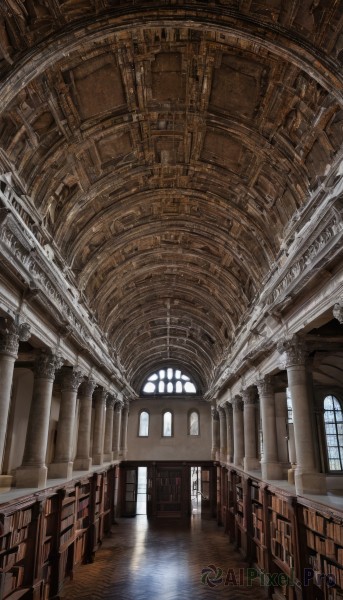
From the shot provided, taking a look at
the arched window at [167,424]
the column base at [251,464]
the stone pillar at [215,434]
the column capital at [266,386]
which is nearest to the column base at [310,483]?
the column capital at [266,386]

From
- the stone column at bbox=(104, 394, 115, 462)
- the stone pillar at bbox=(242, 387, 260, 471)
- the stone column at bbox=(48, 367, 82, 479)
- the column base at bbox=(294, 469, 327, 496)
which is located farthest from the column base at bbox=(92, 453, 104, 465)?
the column base at bbox=(294, 469, 327, 496)

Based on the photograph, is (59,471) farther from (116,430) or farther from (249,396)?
(116,430)

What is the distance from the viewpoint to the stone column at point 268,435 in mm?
13375

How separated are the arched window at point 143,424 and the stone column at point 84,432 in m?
17.1

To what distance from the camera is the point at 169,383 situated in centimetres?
3556

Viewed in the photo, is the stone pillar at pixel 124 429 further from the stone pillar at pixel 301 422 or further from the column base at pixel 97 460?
the stone pillar at pixel 301 422

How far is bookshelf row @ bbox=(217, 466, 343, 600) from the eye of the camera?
25.4ft

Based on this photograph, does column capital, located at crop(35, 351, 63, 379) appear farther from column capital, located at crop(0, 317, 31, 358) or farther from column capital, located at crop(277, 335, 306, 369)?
column capital, located at crop(277, 335, 306, 369)

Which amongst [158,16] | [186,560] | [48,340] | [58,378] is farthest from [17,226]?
[186,560]

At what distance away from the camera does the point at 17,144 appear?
9.45 meters

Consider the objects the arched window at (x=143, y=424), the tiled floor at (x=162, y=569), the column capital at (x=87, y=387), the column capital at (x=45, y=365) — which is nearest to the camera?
the tiled floor at (x=162, y=569)

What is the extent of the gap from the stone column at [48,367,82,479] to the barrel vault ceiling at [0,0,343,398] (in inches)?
131

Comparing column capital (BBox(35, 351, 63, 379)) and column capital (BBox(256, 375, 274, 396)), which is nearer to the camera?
column capital (BBox(35, 351, 63, 379))

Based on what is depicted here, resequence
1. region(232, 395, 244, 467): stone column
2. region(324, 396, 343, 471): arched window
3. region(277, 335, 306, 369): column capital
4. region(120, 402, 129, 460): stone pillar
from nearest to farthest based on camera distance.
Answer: region(277, 335, 306, 369): column capital < region(232, 395, 244, 467): stone column < region(324, 396, 343, 471): arched window < region(120, 402, 129, 460): stone pillar
